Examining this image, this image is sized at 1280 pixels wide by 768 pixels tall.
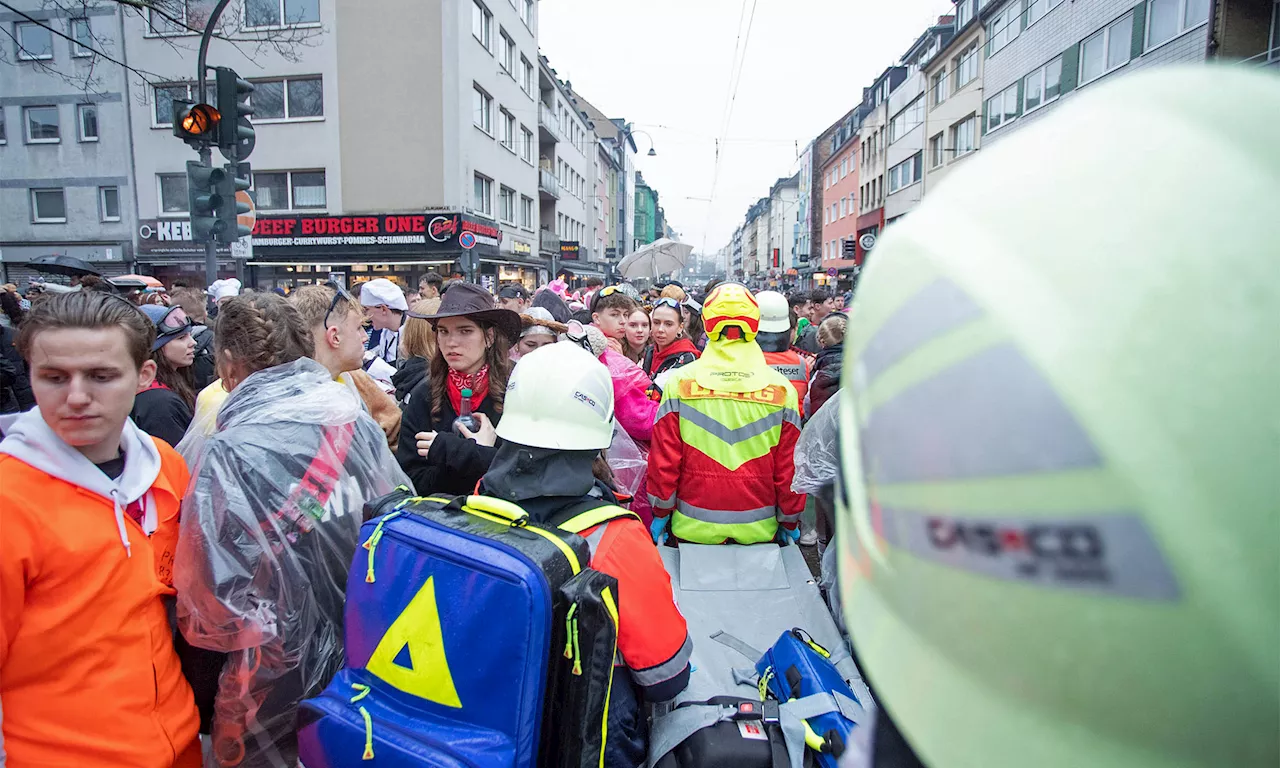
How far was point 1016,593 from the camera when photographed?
65 cm

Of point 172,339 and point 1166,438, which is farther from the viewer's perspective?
point 172,339

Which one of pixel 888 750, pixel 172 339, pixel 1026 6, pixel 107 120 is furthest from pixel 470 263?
pixel 1026 6

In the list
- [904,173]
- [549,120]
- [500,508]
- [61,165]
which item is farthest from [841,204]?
[500,508]

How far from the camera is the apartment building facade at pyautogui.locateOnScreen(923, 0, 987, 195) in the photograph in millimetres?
26344

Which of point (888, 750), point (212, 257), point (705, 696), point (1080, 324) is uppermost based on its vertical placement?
point (212, 257)

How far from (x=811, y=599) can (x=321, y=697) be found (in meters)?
1.79

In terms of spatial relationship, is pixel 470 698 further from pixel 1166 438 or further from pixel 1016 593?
pixel 1166 438

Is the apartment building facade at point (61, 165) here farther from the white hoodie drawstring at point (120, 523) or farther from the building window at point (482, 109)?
the white hoodie drawstring at point (120, 523)

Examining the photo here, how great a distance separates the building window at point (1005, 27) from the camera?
22.2 meters

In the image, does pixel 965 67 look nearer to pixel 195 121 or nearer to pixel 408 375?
pixel 195 121

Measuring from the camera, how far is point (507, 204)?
88.6 ft

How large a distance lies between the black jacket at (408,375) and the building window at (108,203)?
24761mm

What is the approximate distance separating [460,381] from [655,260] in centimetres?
1646

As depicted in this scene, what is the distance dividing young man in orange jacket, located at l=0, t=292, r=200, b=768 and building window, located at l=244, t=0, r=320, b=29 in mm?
23896
